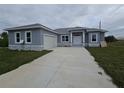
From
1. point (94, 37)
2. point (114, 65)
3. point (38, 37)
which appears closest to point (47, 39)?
point (38, 37)

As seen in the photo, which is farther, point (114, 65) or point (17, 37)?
point (17, 37)

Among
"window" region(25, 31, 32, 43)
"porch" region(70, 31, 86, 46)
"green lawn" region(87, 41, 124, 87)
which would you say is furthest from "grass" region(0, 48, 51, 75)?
"porch" region(70, 31, 86, 46)

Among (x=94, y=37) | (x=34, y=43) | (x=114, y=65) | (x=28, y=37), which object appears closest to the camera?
(x=114, y=65)

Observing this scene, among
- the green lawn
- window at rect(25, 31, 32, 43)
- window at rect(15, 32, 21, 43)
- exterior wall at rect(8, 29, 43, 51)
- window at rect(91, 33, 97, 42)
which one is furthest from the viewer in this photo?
window at rect(91, 33, 97, 42)

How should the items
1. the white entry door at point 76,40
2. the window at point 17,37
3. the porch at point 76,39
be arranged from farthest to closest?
the white entry door at point 76,40 < the porch at point 76,39 < the window at point 17,37

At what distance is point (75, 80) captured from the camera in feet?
13.6

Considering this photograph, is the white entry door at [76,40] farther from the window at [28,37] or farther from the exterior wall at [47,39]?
the window at [28,37]

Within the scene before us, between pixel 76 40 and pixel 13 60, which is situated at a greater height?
pixel 76 40

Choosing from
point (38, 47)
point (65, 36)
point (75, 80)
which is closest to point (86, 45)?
point (65, 36)

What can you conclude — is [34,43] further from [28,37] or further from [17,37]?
[17,37]

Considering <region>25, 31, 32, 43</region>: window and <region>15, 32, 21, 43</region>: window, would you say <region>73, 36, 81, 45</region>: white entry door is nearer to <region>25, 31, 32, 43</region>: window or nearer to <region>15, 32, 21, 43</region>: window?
<region>25, 31, 32, 43</region>: window

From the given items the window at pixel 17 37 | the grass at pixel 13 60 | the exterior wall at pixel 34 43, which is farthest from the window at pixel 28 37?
the grass at pixel 13 60
